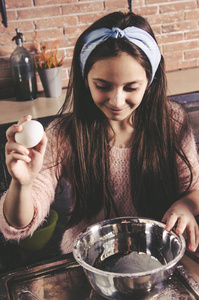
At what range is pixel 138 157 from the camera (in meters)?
1.27

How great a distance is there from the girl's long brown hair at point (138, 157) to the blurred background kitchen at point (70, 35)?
59cm

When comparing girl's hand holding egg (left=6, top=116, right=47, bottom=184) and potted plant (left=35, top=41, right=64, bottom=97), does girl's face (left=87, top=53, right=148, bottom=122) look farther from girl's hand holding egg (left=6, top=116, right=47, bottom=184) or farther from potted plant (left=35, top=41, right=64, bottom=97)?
potted plant (left=35, top=41, right=64, bottom=97)

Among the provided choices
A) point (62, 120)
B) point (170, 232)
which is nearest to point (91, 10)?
point (62, 120)

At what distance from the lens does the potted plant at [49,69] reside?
83.2 inches

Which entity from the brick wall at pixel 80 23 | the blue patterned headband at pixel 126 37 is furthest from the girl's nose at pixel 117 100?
the brick wall at pixel 80 23

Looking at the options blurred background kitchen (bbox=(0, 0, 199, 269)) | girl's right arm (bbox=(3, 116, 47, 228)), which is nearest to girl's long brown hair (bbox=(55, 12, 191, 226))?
girl's right arm (bbox=(3, 116, 47, 228))

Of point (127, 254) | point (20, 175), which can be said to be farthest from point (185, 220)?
point (20, 175)

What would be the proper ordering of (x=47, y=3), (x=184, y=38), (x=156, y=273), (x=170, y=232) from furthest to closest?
(x=184, y=38)
(x=47, y=3)
(x=170, y=232)
(x=156, y=273)

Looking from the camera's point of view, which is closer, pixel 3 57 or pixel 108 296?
pixel 108 296

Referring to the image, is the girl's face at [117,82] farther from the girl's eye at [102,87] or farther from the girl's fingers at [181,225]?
the girl's fingers at [181,225]

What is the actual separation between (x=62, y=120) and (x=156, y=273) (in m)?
0.82

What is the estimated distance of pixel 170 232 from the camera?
0.79 m

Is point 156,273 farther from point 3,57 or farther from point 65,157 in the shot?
point 3,57

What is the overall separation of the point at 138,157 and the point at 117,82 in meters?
0.37
